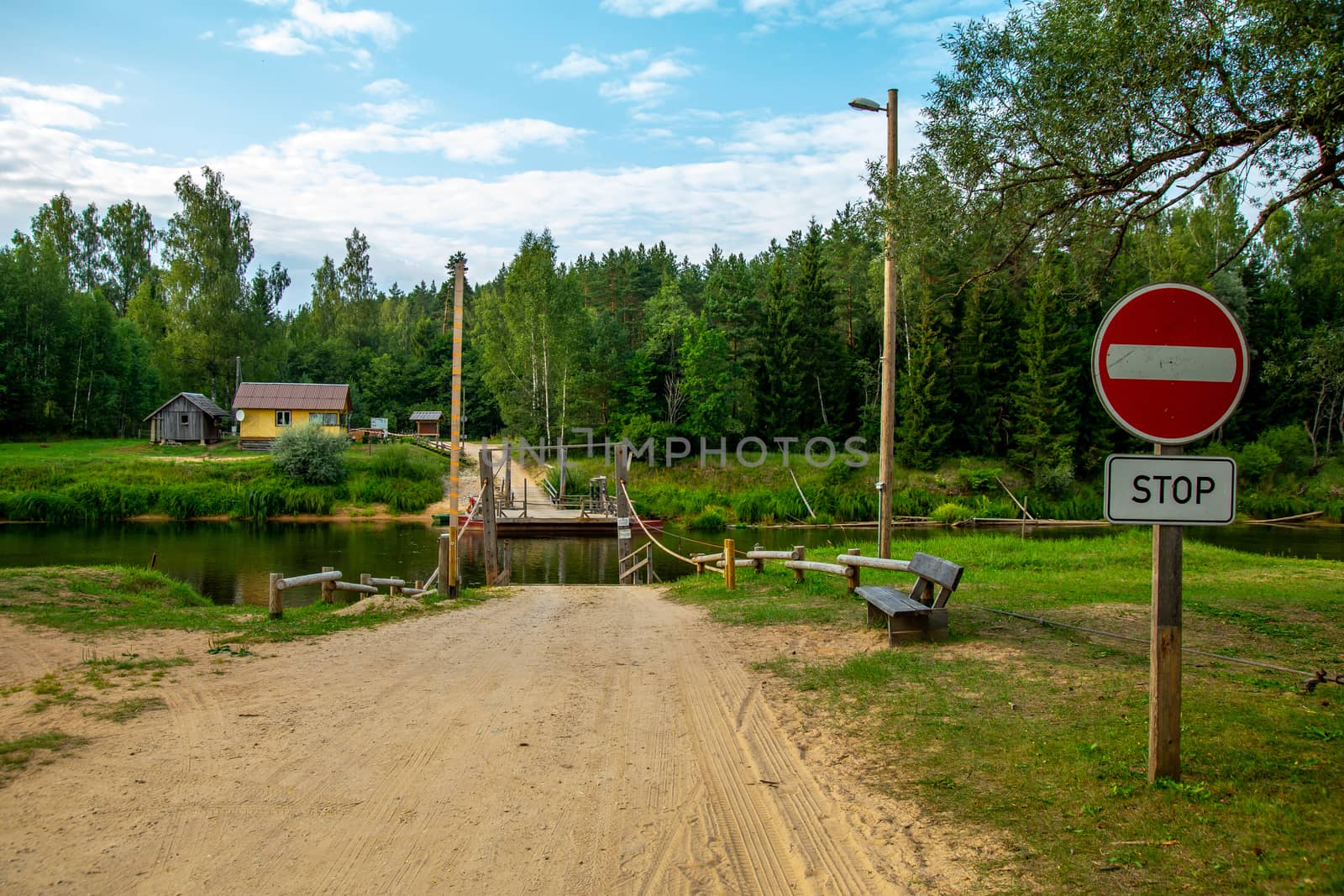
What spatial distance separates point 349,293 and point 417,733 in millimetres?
89516

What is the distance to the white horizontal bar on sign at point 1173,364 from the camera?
12.1 feet

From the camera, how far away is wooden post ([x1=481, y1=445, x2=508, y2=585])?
19266 millimetres

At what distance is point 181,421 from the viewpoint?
50.7m

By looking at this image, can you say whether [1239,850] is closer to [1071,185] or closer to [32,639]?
[1071,185]

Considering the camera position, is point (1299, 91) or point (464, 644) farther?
point (464, 644)

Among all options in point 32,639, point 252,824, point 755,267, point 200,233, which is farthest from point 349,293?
point 252,824

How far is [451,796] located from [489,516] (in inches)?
613

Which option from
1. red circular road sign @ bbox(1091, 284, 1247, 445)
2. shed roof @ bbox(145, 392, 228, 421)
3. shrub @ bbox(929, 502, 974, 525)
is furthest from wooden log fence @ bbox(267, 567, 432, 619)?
shed roof @ bbox(145, 392, 228, 421)

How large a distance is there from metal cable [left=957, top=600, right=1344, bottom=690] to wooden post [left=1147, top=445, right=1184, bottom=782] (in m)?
0.47

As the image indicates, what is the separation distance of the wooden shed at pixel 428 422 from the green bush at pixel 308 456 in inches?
696

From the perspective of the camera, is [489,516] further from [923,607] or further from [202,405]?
[202,405]

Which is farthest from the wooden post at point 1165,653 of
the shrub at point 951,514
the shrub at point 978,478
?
the shrub at point 978,478

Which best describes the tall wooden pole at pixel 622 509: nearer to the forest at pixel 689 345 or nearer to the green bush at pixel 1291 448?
the forest at pixel 689 345

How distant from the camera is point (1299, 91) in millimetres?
7367
